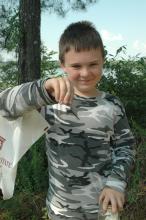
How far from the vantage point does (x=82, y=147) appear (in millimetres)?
2219

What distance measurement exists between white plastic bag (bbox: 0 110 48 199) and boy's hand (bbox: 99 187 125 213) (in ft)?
1.28

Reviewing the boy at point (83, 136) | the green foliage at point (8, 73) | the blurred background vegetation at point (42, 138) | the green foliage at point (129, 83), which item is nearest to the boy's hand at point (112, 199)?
the boy at point (83, 136)

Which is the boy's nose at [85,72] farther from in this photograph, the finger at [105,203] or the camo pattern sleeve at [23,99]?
the finger at [105,203]

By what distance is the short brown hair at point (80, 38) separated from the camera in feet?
7.32

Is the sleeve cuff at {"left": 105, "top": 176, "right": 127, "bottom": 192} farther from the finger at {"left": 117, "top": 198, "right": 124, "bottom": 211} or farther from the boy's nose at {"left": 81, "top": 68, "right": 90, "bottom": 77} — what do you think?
the boy's nose at {"left": 81, "top": 68, "right": 90, "bottom": 77}

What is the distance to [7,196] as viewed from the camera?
2164 millimetres

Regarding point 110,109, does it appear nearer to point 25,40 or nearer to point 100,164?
point 100,164

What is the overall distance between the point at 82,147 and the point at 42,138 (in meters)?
3.01

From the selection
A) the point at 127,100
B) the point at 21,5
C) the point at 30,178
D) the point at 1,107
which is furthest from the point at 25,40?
the point at 1,107

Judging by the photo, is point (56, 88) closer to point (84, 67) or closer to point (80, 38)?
point (84, 67)

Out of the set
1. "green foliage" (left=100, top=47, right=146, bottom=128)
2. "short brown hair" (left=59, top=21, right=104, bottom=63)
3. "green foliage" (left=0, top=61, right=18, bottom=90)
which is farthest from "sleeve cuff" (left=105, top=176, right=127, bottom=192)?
"green foliage" (left=0, top=61, right=18, bottom=90)

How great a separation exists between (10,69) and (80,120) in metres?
7.05

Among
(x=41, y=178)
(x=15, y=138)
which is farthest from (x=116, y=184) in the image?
(x=41, y=178)

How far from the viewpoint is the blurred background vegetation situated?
4.38 meters
